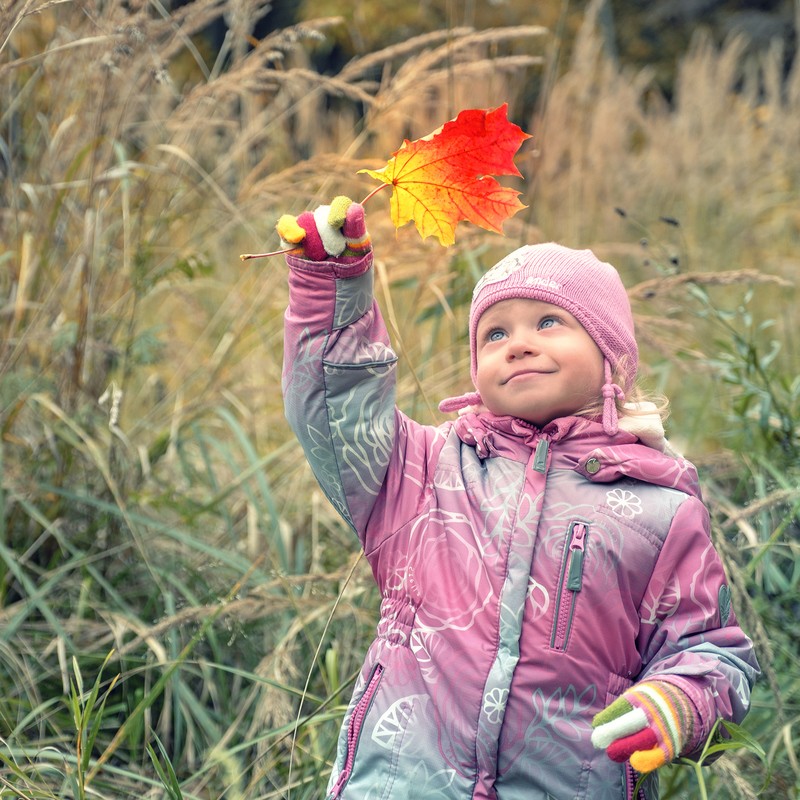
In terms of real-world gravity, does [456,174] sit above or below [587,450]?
above

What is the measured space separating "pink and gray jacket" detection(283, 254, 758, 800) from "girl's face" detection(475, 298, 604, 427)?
0.13 ft

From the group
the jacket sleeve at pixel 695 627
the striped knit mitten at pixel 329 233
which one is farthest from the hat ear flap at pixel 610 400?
the striped knit mitten at pixel 329 233

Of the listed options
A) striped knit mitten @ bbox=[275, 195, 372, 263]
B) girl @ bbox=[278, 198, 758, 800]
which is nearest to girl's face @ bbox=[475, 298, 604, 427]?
girl @ bbox=[278, 198, 758, 800]

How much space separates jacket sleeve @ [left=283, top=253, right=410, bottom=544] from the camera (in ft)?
4.79

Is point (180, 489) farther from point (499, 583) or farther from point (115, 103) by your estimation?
point (499, 583)

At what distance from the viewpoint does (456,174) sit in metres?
1.48

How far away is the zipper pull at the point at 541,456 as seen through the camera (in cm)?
149

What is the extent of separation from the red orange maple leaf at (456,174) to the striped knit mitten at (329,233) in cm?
8

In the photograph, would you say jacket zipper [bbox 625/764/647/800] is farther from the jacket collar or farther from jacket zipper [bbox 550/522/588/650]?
the jacket collar

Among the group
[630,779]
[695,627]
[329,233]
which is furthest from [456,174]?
[630,779]

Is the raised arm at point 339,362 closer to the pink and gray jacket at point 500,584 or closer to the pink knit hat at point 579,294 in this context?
the pink and gray jacket at point 500,584

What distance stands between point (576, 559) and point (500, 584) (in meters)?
0.11

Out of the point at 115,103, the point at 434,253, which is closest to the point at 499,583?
the point at 434,253

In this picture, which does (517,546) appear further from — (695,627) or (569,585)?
(695,627)
